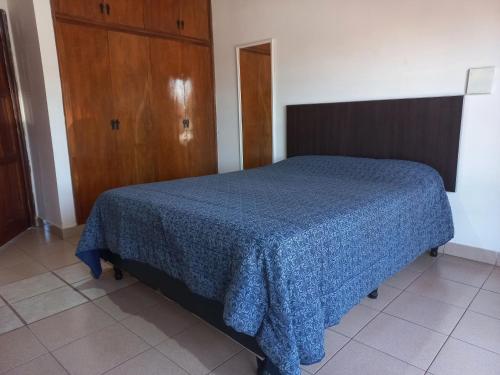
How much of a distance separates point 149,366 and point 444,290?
1735 millimetres

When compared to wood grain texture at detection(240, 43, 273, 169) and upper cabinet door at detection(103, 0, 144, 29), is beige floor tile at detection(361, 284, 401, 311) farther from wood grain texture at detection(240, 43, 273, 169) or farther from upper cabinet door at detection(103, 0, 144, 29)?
upper cabinet door at detection(103, 0, 144, 29)

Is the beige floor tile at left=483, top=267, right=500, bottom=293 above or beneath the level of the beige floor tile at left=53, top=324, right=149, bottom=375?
beneath

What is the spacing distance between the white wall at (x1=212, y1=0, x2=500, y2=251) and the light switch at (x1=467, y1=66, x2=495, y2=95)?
0.04m

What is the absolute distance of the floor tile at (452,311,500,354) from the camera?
162 cm

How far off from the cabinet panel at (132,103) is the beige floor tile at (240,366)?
95.5 inches

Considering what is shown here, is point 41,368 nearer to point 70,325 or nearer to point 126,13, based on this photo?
point 70,325

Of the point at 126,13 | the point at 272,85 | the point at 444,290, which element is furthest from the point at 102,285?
the point at 126,13

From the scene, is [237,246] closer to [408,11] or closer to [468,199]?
[468,199]

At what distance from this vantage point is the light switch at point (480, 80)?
226 cm

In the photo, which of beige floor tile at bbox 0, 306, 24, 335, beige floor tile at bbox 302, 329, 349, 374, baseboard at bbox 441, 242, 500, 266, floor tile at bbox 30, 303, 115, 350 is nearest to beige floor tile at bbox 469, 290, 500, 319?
baseboard at bbox 441, 242, 500, 266

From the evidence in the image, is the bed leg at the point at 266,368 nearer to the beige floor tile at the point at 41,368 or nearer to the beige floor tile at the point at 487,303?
the beige floor tile at the point at 41,368

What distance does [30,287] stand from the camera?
2273 mm

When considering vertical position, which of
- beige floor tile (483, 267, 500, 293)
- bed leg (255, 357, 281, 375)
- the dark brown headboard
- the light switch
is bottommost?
beige floor tile (483, 267, 500, 293)

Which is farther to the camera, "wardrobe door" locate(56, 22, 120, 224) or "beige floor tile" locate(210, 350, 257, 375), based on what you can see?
"wardrobe door" locate(56, 22, 120, 224)
